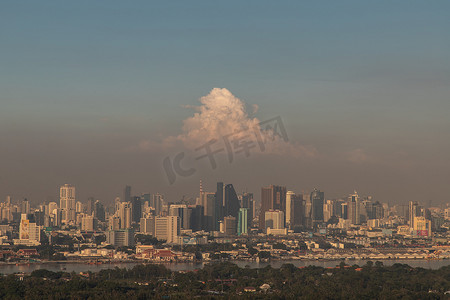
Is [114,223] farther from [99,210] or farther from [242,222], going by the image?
[99,210]

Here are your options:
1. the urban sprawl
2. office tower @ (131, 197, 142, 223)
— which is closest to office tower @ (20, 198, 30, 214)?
the urban sprawl

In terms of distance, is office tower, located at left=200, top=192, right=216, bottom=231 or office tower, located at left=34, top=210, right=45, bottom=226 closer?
office tower, located at left=34, top=210, right=45, bottom=226

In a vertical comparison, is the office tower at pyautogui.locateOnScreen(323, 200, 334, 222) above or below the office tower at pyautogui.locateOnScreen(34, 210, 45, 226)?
above

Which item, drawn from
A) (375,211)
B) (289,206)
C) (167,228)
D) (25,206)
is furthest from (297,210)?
(25,206)

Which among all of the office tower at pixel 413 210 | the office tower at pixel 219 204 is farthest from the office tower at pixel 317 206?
the office tower at pixel 219 204

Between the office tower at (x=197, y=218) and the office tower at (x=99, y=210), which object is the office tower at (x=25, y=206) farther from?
the office tower at (x=197, y=218)

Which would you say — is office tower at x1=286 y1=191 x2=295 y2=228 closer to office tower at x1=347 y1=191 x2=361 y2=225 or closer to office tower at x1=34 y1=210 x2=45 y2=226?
office tower at x1=347 y1=191 x2=361 y2=225

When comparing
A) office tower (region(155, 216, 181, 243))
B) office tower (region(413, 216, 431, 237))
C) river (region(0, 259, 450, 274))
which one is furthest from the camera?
office tower (region(413, 216, 431, 237))
